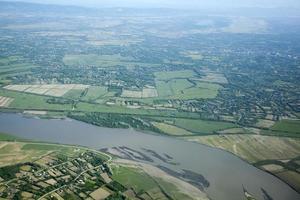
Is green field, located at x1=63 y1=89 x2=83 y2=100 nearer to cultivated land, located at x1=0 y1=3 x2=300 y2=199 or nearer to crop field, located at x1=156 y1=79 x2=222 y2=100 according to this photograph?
cultivated land, located at x1=0 y1=3 x2=300 y2=199

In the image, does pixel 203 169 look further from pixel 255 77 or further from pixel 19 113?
pixel 255 77

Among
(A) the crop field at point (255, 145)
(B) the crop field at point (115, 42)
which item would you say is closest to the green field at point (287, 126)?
(A) the crop field at point (255, 145)

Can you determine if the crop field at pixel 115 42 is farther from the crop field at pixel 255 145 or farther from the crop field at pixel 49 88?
the crop field at pixel 255 145

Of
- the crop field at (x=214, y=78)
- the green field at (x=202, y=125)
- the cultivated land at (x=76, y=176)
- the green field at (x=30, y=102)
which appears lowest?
the crop field at (x=214, y=78)

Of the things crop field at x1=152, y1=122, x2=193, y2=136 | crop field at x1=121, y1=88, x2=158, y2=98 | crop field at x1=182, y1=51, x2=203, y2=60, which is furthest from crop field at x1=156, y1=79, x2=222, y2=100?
crop field at x1=182, y1=51, x2=203, y2=60

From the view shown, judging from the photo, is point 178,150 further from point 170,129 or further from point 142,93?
point 142,93

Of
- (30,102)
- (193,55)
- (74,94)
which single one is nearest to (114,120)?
(30,102)
